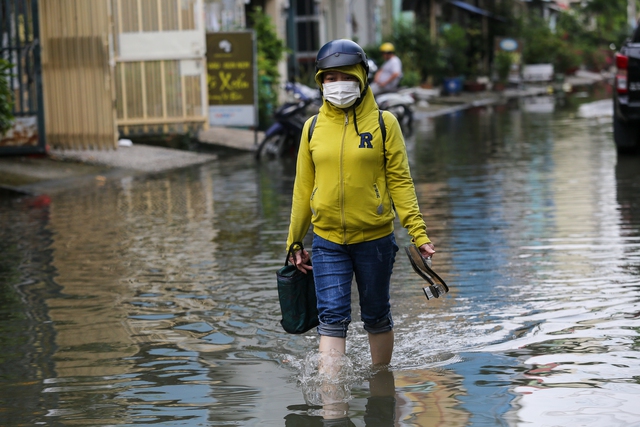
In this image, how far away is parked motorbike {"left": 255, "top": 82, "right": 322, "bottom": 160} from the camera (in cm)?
1798

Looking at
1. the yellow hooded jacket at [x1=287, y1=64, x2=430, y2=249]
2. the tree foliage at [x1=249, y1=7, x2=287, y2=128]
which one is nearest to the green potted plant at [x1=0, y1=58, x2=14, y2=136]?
the tree foliage at [x1=249, y1=7, x2=287, y2=128]

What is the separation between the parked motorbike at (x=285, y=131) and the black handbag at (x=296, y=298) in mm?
12237

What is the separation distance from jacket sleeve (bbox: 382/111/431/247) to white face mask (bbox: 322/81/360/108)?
209mm

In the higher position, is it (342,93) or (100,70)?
(100,70)

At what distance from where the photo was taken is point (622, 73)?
48.8 feet

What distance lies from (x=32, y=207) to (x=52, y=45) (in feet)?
17.7

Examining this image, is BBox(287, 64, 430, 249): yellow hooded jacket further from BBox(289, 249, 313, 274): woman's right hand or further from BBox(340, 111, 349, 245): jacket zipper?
BBox(289, 249, 313, 274): woman's right hand

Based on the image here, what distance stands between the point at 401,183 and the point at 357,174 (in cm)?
24

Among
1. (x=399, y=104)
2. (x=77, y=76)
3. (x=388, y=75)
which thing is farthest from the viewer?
(x=388, y=75)

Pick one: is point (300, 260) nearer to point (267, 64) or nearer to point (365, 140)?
point (365, 140)

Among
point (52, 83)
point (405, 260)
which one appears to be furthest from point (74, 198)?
point (405, 260)

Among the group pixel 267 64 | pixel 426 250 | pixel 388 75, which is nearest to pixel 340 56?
pixel 426 250

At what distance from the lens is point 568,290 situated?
7422 mm

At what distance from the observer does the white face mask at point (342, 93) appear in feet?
16.6
